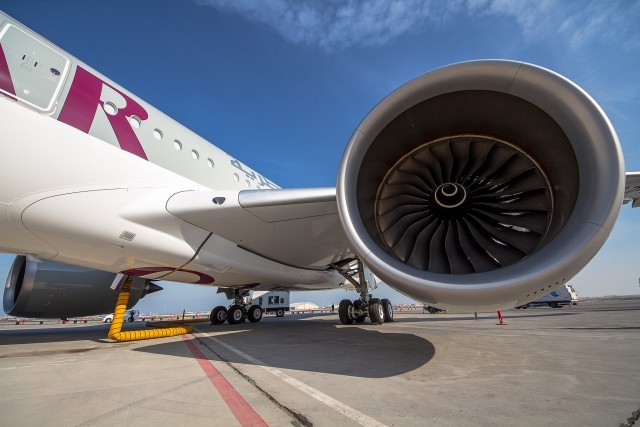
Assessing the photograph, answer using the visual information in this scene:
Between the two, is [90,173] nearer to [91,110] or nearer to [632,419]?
[91,110]

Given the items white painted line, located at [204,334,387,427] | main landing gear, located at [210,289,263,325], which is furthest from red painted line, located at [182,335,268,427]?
main landing gear, located at [210,289,263,325]

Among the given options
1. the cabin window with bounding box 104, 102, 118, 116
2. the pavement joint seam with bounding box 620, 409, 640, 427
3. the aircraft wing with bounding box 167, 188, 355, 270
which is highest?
the cabin window with bounding box 104, 102, 118, 116

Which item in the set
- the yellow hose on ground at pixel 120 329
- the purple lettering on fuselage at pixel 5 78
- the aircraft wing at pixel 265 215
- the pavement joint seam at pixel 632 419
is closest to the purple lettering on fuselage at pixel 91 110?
the purple lettering on fuselage at pixel 5 78

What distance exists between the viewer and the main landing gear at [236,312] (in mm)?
10336

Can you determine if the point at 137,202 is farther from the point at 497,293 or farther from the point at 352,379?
the point at 497,293

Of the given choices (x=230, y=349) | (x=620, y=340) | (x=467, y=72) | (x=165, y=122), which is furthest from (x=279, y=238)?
(x=620, y=340)

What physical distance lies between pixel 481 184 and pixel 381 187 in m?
1.23

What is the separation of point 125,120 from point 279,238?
3030mm

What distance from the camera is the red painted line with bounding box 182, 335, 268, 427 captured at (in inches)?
61.4

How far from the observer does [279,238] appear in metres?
5.45

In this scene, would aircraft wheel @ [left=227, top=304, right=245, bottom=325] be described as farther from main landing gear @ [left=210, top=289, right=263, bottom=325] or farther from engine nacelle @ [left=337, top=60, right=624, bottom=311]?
engine nacelle @ [left=337, top=60, right=624, bottom=311]

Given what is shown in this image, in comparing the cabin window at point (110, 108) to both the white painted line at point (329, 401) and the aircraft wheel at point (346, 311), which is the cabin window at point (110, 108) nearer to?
the white painted line at point (329, 401)

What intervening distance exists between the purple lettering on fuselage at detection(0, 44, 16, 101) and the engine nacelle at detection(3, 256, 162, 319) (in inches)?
194

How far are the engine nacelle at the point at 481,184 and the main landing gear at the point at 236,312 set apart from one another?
26.3 ft
